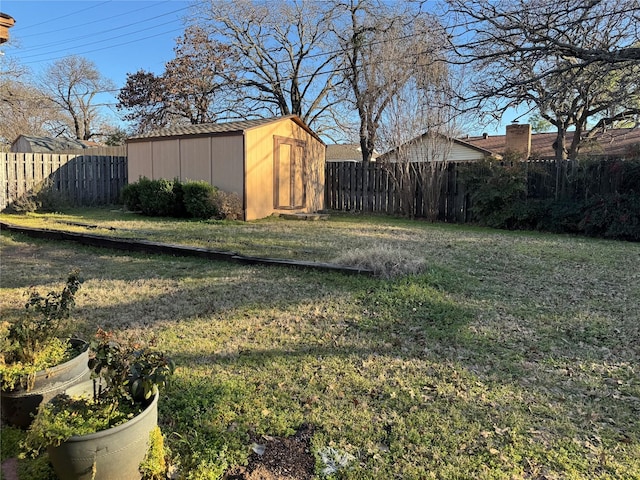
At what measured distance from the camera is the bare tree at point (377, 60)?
1158 centimetres

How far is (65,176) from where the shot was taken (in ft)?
46.1

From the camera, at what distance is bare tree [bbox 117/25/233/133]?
2216 cm

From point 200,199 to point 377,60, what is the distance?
7.27 m

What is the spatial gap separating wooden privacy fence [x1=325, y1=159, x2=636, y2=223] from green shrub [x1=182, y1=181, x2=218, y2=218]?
5.40 m

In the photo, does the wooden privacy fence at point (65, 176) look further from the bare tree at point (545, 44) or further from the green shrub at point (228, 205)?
the bare tree at point (545, 44)

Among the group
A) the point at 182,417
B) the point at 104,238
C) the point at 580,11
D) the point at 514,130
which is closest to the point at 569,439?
the point at 182,417

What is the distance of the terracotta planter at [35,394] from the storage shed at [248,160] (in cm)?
974

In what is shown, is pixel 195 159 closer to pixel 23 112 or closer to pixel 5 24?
pixel 5 24

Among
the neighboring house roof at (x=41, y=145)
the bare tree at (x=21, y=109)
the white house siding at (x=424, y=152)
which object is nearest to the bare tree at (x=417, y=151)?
the white house siding at (x=424, y=152)

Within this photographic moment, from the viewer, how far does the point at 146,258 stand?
6453mm

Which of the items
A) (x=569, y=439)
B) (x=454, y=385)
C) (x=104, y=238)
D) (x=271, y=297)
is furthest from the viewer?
(x=104, y=238)

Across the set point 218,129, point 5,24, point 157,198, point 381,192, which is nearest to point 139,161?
point 157,198

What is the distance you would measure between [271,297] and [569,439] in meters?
2.99

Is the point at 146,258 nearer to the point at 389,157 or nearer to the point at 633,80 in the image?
the point at 633,80
